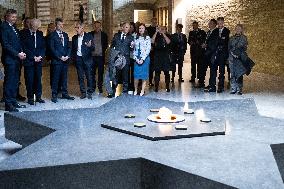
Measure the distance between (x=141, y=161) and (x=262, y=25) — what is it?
1066cm

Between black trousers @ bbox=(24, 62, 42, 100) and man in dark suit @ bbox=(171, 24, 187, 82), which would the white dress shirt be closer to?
black trousers @ bbox=(24, 62, 42, 100)

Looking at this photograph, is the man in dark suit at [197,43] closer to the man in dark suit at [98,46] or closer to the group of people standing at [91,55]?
the group of people standing at [91,55]

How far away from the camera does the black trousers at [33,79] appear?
828cm

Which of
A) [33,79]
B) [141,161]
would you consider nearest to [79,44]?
[33,79]

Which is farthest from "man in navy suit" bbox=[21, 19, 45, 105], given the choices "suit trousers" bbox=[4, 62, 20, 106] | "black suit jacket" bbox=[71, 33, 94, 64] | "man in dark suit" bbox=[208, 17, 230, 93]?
"man in dark suit" bbox=[208, 17, 230, 93]

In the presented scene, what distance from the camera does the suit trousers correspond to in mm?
7821

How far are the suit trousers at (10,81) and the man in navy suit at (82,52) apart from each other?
1368 millimetres

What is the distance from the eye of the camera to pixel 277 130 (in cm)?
480

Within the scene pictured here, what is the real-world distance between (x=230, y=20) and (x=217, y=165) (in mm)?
12109

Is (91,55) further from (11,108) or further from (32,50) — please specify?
(11,108)

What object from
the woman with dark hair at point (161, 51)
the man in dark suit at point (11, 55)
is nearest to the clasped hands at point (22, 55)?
the man in dark suit at point (11, 55)

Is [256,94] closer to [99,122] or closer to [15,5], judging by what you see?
[99,122]

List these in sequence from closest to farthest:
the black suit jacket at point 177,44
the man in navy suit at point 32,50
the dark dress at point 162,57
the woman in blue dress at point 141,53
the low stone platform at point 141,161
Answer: the low stone platform at point 141,161 < the man in navy suit at point 32,50 < the woman in blue dress at point 141,53 < the dark dress at point 162,57 < the black suit jacket at point 177,44

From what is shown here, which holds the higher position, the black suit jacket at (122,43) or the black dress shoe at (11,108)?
the black suit jacket at (122,43)
